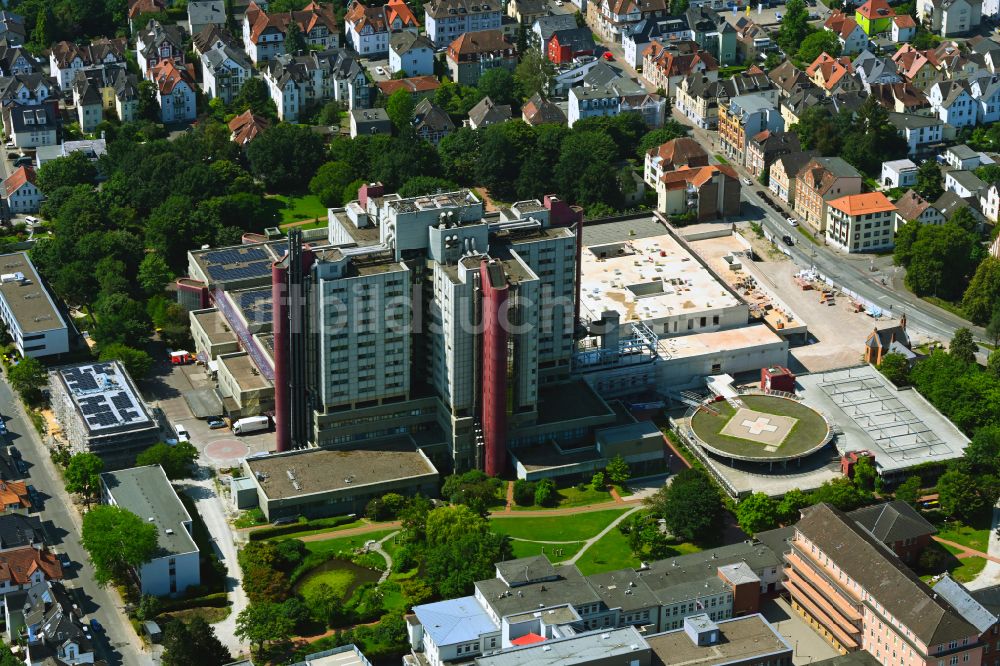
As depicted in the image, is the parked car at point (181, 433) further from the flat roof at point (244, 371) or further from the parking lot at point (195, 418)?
the flat roof at point (244, 371)

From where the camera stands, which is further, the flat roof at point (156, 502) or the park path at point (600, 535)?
the park path at point (600, 535)

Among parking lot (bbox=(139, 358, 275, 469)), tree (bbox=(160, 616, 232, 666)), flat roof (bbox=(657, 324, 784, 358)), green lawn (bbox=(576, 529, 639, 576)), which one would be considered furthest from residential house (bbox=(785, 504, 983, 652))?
parking lot (bbox=(139, 358, 275, 469))

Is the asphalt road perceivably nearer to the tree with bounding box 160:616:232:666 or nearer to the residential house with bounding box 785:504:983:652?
the tree with bounding box 160:616:232:666

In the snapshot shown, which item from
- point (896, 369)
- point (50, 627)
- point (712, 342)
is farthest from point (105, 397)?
point (896, 369)

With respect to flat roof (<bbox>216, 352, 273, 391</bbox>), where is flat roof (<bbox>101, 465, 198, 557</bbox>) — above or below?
below

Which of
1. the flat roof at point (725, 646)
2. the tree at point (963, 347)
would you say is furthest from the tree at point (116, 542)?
the tree at point (963, 347)

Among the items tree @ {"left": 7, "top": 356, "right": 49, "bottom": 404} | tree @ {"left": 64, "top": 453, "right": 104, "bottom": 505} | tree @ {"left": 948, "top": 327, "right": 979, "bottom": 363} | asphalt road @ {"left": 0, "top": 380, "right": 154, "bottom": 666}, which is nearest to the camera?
asphalt road @ {"left": 0, "top": 380, "right": 154, "bottom": 666}

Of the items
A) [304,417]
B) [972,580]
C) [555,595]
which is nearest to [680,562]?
[555,595]
